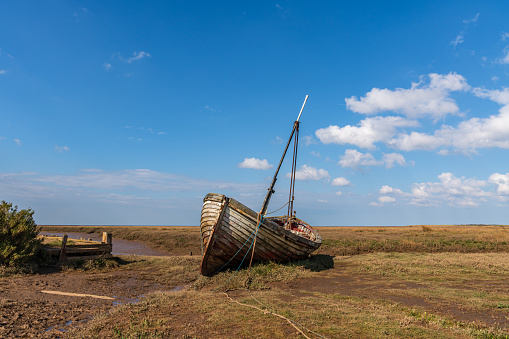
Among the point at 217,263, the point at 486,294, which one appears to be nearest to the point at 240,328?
the point at 217,263

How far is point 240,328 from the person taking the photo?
6.44 m

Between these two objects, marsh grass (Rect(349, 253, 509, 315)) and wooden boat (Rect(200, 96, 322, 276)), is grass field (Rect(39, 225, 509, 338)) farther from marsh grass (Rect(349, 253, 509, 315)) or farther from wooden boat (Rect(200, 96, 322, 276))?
wooden boat (Rect(200, 96, 322, 276))

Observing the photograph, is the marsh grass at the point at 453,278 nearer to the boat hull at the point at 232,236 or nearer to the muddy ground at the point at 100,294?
the muddy ground at the point at 100,294

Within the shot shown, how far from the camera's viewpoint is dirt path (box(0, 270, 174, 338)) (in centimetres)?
715

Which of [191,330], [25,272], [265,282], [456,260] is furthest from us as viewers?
[456,260]

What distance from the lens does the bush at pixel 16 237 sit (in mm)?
13492

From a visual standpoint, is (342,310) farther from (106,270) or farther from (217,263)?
(106,270)

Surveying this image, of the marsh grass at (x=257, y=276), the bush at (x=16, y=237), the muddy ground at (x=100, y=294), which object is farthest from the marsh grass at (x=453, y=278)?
the bush at (x=16, y=237)

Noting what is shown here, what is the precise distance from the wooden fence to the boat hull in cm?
746

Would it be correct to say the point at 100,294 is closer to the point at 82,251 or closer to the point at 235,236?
the point at 235,236

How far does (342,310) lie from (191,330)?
3842 millimetres

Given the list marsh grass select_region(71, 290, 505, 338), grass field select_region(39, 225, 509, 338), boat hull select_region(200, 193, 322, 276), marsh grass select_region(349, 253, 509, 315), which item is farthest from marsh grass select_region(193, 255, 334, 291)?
marsh grass select_region(349, 253, 509, 315)

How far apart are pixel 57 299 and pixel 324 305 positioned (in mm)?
8493

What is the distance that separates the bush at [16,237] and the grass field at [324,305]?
19.3ft
